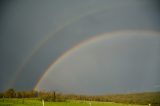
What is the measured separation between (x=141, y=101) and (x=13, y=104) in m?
7.45

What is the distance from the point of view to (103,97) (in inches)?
749

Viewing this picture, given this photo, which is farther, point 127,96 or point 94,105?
point 127,96

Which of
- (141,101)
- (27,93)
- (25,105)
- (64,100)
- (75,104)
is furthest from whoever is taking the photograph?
(141,101)

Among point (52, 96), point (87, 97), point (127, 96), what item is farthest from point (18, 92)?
point (127, 96)

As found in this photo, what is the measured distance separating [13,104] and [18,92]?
3.59m

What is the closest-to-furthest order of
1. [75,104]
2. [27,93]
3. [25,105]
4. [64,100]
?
1. [25,105]
2. [75,104]
3. [64,100]
4. [27,93]

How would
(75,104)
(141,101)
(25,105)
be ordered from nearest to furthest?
1. (25,105)
2. (75,104)
3. (141,101)

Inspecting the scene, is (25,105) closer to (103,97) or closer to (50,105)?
(50,105)

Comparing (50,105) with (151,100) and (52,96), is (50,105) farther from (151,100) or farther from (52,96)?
(151,100)

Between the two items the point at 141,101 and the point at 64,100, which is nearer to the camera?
the point at 64,100

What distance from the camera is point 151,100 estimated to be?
59.2ft

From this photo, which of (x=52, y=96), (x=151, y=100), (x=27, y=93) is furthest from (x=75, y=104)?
(x=151, y=100)

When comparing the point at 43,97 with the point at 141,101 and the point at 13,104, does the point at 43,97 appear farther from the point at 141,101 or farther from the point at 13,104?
the point at 141,101

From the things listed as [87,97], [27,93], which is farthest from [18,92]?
[87,97]
